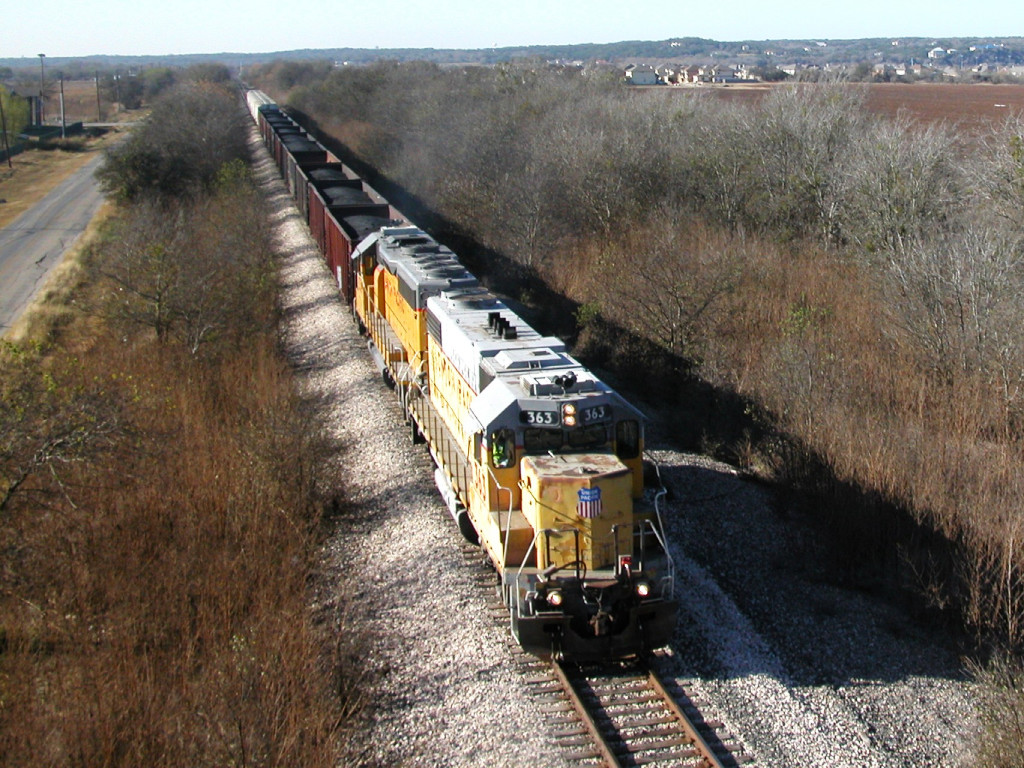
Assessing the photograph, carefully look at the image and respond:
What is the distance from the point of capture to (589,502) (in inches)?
404

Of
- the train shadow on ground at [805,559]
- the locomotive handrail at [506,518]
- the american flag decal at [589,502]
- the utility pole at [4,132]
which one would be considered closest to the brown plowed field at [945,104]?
the train shadow on ground at [805,559]

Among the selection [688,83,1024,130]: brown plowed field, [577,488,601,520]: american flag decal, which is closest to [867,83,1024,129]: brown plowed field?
[688,83,1024,130]: brown plowed field

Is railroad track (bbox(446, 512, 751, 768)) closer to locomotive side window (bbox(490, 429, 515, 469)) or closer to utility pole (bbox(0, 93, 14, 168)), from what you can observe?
locomotive side window (bbox(490, 429, 515, 469))

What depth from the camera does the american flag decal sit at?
1022 cm

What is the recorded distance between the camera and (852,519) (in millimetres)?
13953

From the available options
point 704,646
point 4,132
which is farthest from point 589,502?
point 4,132

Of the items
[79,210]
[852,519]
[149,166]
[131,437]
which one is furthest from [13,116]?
[852,519]

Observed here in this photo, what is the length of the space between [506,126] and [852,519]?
34033mm

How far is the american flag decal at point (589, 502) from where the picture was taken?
10219mm

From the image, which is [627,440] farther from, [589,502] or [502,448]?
[502,448]

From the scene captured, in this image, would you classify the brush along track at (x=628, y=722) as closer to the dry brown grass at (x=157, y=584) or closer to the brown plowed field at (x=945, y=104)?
the dry brown grass at (x=157, y=584)

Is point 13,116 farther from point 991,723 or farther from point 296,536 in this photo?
point 991,723

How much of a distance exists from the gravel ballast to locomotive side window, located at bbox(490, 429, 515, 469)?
6.64ft

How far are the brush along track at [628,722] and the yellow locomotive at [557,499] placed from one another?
36 cm
